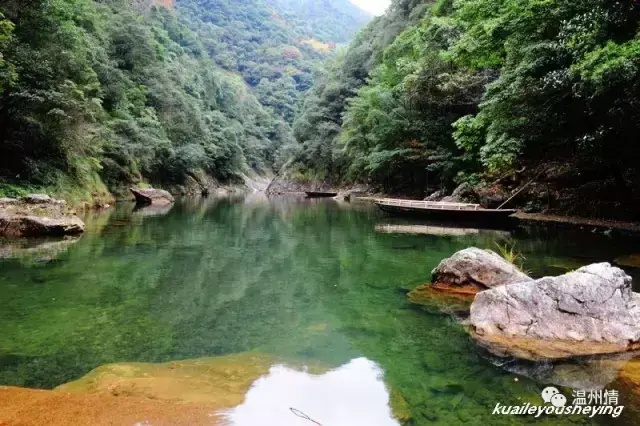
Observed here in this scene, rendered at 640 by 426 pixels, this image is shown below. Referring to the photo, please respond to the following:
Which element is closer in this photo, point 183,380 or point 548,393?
point 548,393

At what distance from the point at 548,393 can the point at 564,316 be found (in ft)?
4.86

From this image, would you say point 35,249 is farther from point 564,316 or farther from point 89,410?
point 564,316

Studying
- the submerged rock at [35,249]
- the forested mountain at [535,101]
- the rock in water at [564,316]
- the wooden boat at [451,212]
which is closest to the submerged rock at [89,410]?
the rock in water at [564,316]

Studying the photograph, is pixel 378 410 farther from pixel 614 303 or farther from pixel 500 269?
pixel 500 269

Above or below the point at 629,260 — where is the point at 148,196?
below

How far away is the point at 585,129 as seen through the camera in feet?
41.1

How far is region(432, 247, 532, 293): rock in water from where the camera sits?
6.61m

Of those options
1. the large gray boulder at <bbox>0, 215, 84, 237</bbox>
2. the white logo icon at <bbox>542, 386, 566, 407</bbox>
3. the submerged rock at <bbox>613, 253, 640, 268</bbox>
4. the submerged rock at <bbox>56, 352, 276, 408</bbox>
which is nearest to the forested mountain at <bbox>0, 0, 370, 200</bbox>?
the large gray boulder at <bbox>0, 215, 84, 237</bbox>

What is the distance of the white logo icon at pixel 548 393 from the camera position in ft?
11.7

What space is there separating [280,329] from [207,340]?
0.91 meters

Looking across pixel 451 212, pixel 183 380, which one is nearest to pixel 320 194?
pixel 451 212

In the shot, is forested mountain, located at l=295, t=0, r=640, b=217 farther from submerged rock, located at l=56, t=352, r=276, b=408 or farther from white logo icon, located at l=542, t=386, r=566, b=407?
submerged rock, located at l=56, t=352, r=276, b=408

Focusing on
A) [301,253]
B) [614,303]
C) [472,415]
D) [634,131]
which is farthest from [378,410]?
[634,131]

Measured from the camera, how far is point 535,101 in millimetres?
11602
